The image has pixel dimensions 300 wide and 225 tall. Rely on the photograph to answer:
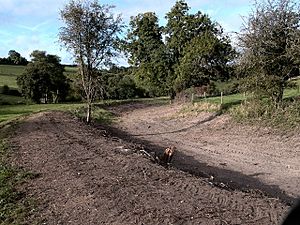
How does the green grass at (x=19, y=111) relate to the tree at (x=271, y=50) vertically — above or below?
below

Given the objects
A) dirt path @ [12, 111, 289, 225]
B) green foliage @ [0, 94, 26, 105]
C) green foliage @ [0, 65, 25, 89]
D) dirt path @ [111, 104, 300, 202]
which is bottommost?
green foliage @ [0, 94, 26, 105]

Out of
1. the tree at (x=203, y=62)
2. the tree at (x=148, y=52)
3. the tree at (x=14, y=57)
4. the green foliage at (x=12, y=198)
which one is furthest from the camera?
the tree at (x=14, y=57)

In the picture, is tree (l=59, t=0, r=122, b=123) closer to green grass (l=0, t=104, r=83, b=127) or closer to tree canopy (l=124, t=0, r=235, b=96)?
green grass (l=0, t=104, r=83, b=127)

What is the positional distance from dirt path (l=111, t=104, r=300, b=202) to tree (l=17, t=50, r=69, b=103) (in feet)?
110

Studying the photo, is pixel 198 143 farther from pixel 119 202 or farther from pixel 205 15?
pixel 205 15

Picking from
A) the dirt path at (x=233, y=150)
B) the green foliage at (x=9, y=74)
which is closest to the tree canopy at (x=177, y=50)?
the dirt path at (x=233, y=150)

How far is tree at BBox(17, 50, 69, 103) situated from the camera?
5966 centimetres

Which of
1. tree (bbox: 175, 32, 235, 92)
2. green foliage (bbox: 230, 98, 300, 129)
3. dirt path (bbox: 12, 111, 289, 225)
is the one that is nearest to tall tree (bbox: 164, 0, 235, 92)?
tree (bbox: 175, 32, 235, 92)

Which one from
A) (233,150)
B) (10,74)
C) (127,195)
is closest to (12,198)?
(127,195)

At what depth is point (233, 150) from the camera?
58.3 ft

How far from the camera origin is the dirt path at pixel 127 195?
7.02 m

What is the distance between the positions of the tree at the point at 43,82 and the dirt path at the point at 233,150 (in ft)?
110

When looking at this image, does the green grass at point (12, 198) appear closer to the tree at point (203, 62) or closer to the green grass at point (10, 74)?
the tree at point (203, 62)

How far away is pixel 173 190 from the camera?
8734 millimetres
